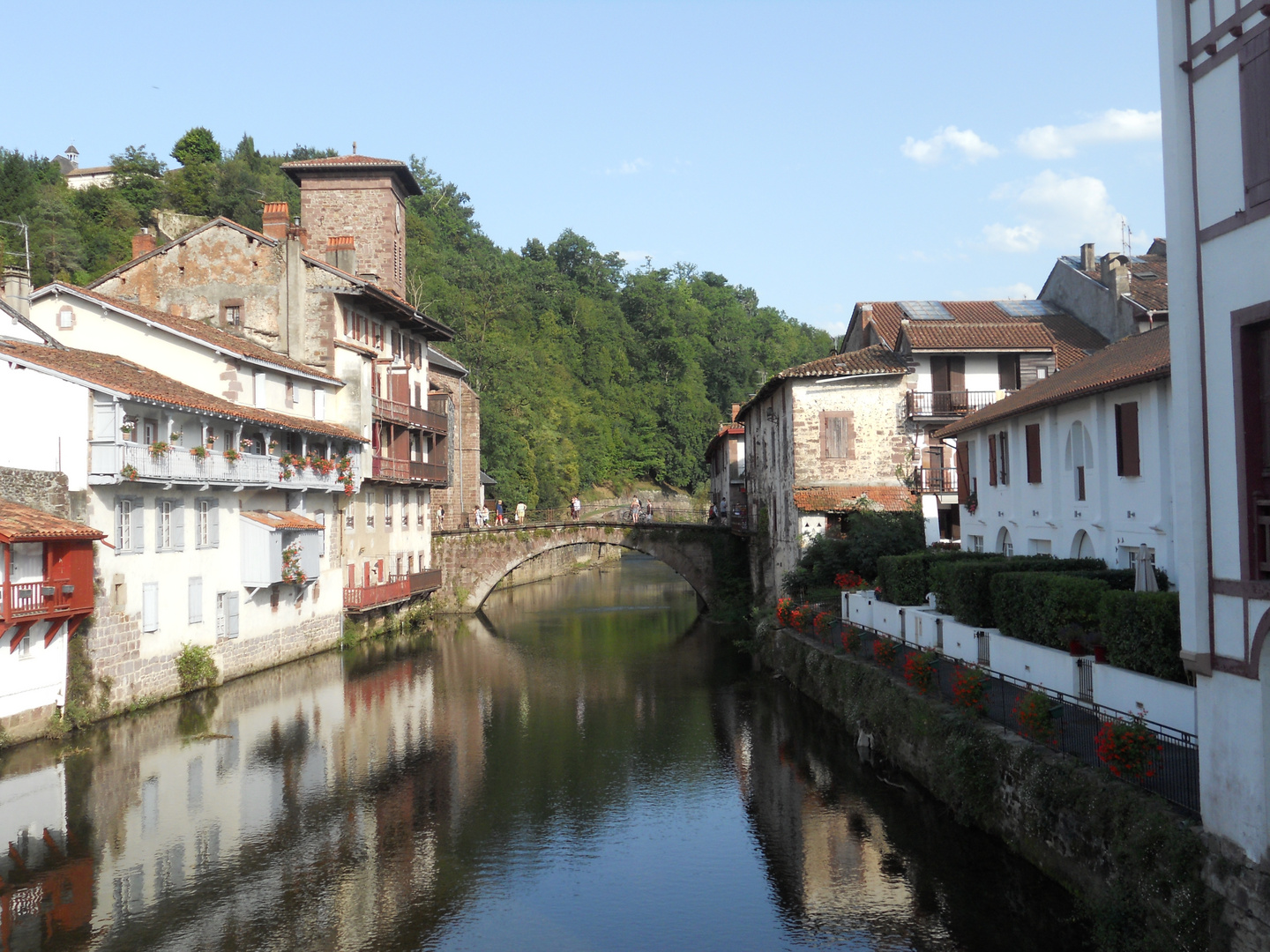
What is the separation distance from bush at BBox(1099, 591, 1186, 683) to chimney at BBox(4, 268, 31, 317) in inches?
1043

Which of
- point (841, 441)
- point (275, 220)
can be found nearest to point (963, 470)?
point (841, 441)

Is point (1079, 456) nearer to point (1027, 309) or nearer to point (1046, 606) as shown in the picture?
point (1046, 606)

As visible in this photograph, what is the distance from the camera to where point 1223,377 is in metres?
10.4

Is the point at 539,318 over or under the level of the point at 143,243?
over

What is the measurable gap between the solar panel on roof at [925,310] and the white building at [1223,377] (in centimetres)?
3080

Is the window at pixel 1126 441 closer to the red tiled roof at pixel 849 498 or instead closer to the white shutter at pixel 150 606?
the red tiled roof at pixel 849 498

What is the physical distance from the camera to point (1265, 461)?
9.87 metres

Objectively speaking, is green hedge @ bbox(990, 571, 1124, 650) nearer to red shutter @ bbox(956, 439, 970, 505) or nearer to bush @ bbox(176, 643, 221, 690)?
red shutter @ bbox(956, 439, 970, 505)

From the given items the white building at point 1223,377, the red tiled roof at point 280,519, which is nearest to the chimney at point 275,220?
the red tiled roof at point 280,519

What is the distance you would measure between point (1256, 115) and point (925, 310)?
33.9 meters

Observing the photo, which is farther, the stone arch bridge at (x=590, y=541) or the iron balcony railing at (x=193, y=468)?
the stone arch bridge at (x=590, y=541)

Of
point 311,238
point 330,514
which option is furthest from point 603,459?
point 330,514

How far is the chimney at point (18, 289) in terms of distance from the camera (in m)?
27.1

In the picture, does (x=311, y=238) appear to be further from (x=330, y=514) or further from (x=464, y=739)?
(x=464, y=739)
